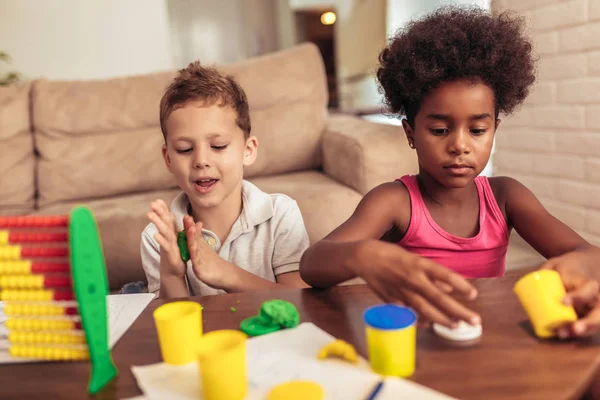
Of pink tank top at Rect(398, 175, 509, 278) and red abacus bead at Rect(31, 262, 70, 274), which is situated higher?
red abacus bead at Rect(31, 262, 70, 274)

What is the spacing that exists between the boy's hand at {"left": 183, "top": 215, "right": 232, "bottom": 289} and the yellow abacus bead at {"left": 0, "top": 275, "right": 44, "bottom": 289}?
1.10 ft

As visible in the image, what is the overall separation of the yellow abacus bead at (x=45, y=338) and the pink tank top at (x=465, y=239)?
740 millimetres

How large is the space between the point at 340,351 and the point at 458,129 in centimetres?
59

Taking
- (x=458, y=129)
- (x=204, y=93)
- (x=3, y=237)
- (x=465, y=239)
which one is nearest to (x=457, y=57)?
(x=458, y=129)

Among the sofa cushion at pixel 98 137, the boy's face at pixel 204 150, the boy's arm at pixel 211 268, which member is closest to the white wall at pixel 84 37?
the sofa cushion at pixel 98 137

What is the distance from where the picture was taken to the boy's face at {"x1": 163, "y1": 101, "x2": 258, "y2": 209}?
119 cm

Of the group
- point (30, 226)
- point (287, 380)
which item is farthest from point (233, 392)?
point (30, 226)

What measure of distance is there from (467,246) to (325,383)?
67cm

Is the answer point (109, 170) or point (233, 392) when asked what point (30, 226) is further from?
point (109, 170)

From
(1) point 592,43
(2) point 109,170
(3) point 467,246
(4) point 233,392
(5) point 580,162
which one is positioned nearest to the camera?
(4) point 233,392

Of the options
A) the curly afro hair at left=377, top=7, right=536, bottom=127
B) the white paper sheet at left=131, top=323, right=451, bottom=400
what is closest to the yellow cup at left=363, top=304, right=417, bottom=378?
the white paper sheet at left=131, top=323, right=451, bottom=400

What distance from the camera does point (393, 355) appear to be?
0.60 m

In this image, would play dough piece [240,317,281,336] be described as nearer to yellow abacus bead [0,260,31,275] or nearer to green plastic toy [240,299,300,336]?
green plastic toy [240,299,300,336]

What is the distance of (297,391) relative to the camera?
579 millimetres
